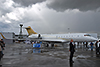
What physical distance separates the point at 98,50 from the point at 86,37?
1029cm

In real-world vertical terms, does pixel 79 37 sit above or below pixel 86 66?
above

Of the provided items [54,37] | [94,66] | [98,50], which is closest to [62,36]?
[54,37]

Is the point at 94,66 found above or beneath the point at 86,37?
beneath

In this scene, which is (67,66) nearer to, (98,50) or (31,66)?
(31,66)

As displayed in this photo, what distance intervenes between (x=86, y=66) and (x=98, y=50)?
6787mm

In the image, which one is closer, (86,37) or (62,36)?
(86,37)

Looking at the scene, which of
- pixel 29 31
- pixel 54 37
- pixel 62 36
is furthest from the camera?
pixel 29 31

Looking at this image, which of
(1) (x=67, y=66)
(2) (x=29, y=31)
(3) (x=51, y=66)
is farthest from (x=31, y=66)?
(2) (x=29, y=31)

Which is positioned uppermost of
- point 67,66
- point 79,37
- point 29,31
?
point 29,31

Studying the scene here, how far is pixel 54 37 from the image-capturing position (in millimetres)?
27438

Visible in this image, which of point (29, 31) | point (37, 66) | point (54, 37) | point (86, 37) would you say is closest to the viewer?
point (37, 66)

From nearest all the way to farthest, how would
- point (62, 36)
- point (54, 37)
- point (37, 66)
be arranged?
point (37, 66) < point (62, 36) < point (54, 37)

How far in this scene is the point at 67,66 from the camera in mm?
6488

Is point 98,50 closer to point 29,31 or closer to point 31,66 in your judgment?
point 31,66
